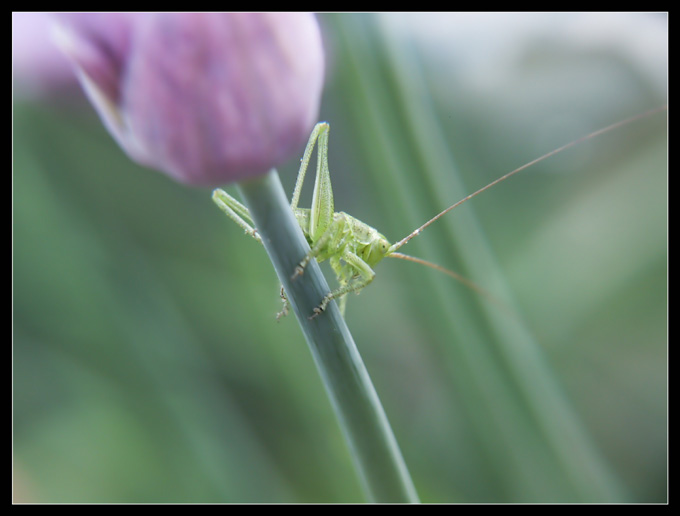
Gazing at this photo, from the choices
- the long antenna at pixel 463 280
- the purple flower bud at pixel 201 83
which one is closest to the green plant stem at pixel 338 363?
the purple flower bud at pixel 201 83

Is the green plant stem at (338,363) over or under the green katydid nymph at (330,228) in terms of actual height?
under

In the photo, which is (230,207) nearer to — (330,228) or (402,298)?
(330,228)

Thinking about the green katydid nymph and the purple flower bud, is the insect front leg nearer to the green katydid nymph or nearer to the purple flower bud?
the green katydid nymph

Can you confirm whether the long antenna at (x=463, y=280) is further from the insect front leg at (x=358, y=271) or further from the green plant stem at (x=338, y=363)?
the green plant stem at (x=338, y=363)

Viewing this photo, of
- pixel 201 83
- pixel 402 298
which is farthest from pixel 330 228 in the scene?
pixel 402 298

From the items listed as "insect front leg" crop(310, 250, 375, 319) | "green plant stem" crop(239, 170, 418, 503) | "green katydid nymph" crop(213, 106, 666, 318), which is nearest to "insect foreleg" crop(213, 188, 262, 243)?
"green katydid nymph" crop(213, 106, 666, 318)

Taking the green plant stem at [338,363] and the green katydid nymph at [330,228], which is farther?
the green katydid nymph at [330,228]
